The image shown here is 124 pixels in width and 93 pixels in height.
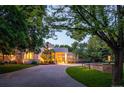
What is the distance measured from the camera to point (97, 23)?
1168cm

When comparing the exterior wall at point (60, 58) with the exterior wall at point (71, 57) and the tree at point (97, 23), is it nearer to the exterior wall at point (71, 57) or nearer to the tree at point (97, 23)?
the exterior wall at point (71, 57)

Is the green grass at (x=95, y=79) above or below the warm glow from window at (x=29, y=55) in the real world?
below

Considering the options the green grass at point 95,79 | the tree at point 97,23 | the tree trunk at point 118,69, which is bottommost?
the green grass at point 95,79

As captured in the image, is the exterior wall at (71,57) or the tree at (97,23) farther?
the exterior wall at (71,57)

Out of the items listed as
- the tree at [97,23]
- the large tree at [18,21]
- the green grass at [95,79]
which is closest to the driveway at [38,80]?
the green grass at [95,79]

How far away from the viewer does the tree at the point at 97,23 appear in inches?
464

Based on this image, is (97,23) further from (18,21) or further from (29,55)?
(29,55)

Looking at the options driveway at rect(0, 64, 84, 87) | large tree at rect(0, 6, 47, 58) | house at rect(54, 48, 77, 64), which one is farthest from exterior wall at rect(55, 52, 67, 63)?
large tree at rect(0, 6, 47, 58)

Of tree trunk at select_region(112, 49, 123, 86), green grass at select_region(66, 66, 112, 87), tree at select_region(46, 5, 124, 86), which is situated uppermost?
tree at select_region(46, 5, 124, 86)

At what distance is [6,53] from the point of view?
19.2 metres

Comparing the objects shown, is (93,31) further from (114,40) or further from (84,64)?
(84,64)

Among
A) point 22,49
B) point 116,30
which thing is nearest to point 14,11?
point 116,30

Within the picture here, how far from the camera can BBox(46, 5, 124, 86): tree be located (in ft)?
38.7

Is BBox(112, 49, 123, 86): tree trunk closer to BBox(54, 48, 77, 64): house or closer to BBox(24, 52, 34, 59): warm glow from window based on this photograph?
BBox(54, 48, 77, 64): house
